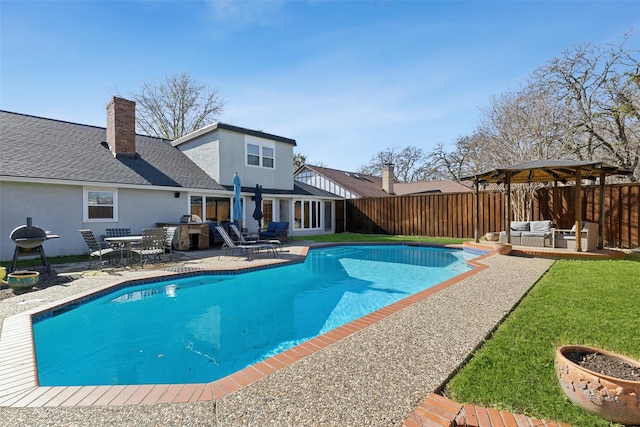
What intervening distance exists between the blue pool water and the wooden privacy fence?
317 inches

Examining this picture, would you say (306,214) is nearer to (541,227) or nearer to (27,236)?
(541,227)

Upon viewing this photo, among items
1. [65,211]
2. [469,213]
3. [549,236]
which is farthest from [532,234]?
[65,211]

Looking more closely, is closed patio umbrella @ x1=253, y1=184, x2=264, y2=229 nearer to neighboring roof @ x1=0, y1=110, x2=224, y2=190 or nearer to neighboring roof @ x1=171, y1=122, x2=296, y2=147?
neighboring roof @ x1=0, y1=110, x2=224, y2=190

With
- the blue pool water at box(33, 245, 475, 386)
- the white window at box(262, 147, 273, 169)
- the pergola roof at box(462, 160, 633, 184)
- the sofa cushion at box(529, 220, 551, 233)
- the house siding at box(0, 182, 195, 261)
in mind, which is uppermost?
the white window at box(262, 147, 273, 169)

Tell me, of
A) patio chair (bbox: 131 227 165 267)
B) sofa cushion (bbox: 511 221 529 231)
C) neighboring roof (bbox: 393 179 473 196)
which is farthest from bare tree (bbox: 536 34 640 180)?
patio chair (bbox: 131 227 165 267)

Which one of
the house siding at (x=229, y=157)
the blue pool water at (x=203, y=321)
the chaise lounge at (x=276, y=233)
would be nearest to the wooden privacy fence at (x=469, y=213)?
the house siding at (x=229, y=157)

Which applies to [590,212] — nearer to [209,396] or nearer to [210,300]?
[210,300]

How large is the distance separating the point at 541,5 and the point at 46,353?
13157mm

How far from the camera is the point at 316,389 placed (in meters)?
2.83

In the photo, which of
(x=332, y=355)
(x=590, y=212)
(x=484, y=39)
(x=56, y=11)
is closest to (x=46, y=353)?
(x=332, y=355)

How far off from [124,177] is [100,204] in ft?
4.43

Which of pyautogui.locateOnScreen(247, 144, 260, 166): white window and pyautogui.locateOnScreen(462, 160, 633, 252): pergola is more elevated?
pyautogui.locateOnScreen(247, 144, 260, 166): white window

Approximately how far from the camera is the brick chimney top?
1406 cm

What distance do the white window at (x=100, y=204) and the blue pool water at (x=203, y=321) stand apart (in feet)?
20.5
